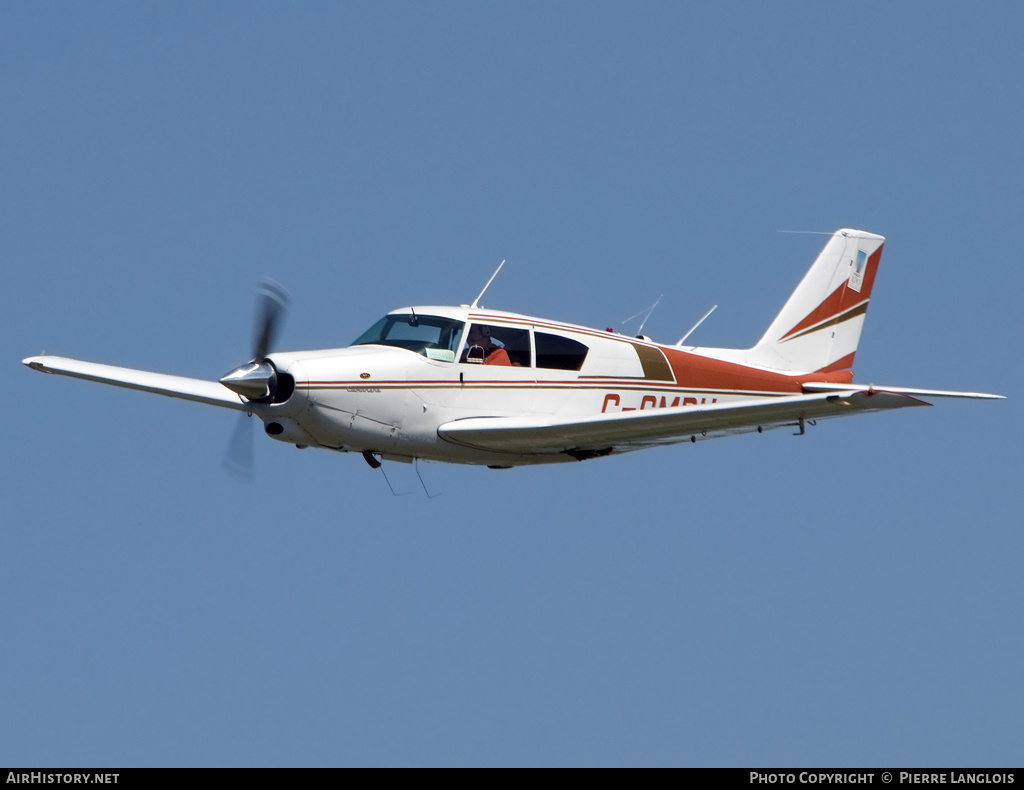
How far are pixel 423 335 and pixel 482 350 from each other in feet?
2.81

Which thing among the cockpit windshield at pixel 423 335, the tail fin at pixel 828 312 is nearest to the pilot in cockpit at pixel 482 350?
the cockpit windshield at pixel 423 335

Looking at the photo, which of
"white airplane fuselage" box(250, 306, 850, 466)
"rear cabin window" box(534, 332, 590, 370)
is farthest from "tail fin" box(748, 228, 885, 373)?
"rear cabin window" box(534, 332, 590, 370)

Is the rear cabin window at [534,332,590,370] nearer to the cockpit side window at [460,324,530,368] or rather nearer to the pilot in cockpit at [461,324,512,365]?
the cockpit side window at [460,324,530,368]

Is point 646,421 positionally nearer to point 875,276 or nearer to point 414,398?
point 414,398

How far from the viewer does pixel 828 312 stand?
24.5 meters

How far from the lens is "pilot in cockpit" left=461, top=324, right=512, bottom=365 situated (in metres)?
→ 19.6

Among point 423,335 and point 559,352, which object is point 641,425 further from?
point 423,335

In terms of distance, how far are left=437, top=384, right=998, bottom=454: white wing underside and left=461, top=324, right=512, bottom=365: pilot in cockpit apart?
0.82 meters

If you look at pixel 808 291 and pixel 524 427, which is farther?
pixel 808 291

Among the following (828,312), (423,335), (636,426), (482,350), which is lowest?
(636,426)

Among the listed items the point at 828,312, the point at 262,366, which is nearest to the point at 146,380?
the point at 262,366
